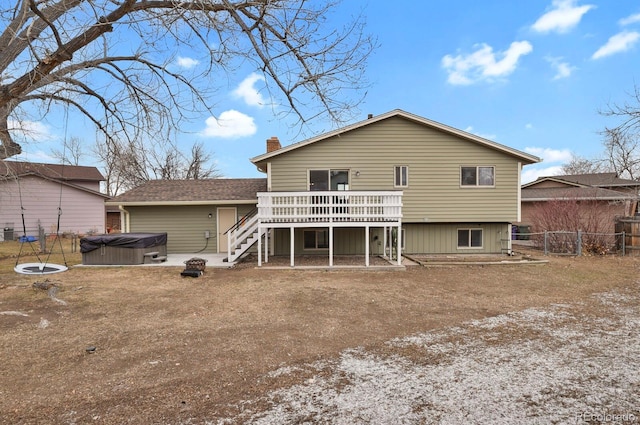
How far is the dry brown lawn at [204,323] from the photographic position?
3.30 metres

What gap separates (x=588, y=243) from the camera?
46.2ft

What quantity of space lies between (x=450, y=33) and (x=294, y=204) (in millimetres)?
6376

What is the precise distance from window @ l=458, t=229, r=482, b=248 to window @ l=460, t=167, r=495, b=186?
1882 millimetres

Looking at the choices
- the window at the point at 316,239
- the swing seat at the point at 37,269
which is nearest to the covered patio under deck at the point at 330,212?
the window at the point at 316,239

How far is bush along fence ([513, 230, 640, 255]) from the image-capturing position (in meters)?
13.5

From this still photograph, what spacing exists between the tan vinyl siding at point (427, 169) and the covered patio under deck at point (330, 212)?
6.39ft

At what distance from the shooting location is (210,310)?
6.36 m

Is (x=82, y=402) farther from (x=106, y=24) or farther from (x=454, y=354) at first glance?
→ (x=106, y=24)

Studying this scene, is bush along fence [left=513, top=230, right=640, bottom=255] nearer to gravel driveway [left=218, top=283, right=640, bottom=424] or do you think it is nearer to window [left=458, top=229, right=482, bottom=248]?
window [left=458, top=229, right=482, bottom=248]

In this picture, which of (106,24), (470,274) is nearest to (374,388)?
(106,24)

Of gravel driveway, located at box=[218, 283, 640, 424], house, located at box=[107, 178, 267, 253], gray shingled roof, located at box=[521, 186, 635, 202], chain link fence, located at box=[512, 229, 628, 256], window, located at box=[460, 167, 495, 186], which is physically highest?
window, located at box=[460, 167, 495, 186]

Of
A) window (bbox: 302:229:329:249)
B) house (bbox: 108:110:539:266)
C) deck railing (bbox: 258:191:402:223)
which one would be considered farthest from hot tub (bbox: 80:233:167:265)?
window (bbox: 302:229:329:249)

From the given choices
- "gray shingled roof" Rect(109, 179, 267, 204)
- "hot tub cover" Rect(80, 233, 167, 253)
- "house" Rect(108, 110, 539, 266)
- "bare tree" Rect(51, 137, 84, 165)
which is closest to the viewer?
"bare tree" Rect(51, 137, 84, 165)

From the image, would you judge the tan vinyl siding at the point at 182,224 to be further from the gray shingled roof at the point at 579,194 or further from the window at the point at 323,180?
the gray shingled roof at the point at 579,194
